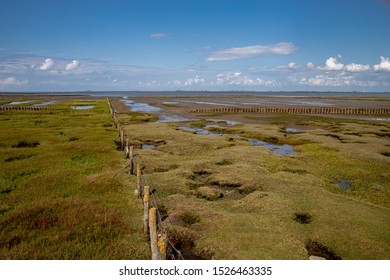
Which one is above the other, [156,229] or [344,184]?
[156,229]

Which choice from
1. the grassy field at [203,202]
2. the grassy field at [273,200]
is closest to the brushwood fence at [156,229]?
the grassy field at [203,202]

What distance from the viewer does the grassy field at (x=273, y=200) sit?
10016 millimetres

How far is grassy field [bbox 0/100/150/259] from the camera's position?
947 cm

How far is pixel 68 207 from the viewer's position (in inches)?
493

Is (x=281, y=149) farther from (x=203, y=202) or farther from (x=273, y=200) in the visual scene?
(x=203, y=202)

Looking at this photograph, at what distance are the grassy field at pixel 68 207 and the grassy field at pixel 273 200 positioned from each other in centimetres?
182

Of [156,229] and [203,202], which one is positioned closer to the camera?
[156,229]

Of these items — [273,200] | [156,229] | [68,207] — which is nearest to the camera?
[156,229]

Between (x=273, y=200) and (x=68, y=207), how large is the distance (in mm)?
9476

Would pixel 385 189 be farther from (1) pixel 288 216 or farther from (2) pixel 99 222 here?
(2) pixel 99 222

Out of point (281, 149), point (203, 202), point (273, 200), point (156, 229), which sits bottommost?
point (203, 202)

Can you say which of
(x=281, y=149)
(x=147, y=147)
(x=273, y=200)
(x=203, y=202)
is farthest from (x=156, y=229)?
(x=281, y=149)
